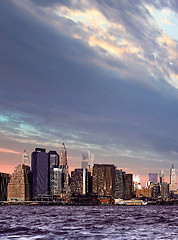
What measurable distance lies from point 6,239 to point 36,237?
8595 mm

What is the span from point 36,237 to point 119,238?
20852 millimetres

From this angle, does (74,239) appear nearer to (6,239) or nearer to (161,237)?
(6,239)

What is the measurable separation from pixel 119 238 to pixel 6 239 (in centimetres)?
2730

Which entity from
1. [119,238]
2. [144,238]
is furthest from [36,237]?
[144,238]

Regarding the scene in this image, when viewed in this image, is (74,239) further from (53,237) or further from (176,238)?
(176,238)

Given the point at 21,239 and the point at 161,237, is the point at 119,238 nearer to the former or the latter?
the point at 161,237

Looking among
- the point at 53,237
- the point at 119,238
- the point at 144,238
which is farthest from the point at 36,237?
the point at 144,238

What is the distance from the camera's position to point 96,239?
279ft

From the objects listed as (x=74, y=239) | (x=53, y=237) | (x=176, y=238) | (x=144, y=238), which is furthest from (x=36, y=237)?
(x=176, y=238)

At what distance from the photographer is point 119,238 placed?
87.6m

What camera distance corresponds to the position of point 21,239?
84.5 metres

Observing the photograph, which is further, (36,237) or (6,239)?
(36,237)

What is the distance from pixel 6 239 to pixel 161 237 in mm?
38365

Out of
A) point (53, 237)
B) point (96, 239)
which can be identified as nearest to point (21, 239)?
point (53, 237)
